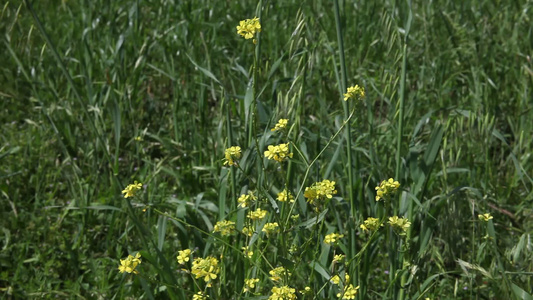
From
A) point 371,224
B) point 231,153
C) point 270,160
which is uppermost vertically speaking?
point 231,153

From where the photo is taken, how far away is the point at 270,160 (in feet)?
6.49

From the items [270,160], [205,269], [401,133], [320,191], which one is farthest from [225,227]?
[270,160]

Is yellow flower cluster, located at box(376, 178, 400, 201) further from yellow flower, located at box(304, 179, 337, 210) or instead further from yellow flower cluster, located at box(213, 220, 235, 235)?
yellow flower cluster, located at box(213, 220, 235, 235)

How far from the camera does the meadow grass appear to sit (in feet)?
5.17

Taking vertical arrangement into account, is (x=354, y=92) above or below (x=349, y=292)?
above

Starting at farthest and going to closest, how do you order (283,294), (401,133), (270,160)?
(270,160) → (401,133) → (283,294)

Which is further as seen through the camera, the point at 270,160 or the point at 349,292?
the point at 270,160

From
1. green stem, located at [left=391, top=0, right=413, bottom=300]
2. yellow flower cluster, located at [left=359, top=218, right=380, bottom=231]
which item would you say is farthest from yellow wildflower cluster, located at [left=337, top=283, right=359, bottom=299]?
green stem, located at [left=391, top=0, right=413, bottom=300]

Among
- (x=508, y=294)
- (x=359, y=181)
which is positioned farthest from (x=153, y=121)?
(x=508, y=294)

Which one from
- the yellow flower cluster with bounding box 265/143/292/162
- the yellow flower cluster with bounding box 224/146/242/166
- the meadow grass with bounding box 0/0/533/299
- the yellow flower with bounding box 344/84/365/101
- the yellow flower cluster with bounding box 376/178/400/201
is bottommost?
the meadow grass with bounding box 0/0/533/299

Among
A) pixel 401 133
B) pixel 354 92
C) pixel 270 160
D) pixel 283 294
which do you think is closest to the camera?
pixel 283 294

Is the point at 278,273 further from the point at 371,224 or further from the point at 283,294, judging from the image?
the point at 371,224

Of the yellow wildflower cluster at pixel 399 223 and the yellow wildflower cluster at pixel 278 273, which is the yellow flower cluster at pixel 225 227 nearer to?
the yellow wildflower cluster at pixel 278 273

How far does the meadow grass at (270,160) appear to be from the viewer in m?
1.58
